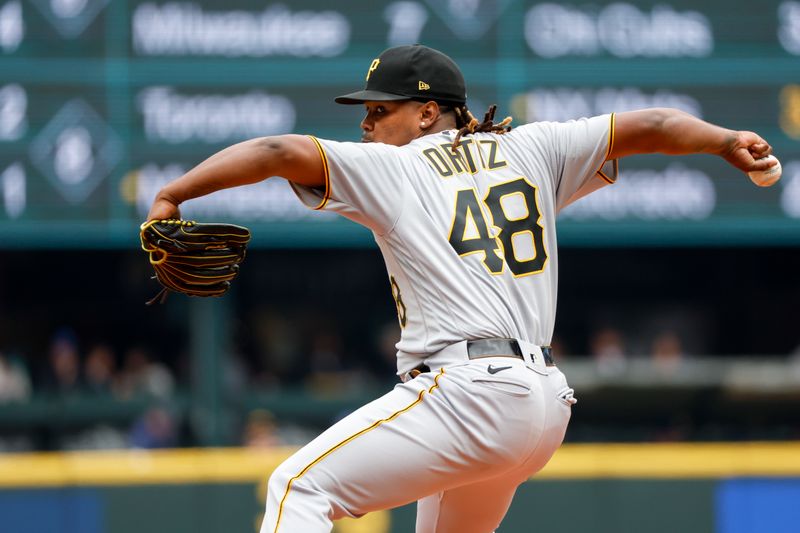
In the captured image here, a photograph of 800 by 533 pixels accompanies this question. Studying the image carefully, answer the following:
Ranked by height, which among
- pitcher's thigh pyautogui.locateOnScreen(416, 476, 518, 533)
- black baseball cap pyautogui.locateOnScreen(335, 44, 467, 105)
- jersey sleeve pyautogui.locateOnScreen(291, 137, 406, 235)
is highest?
black baseball cap pyautogui.locateOnScreen(335, 44, 467, 105)

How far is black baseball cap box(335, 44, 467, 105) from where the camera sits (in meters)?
3.63

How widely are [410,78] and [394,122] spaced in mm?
138

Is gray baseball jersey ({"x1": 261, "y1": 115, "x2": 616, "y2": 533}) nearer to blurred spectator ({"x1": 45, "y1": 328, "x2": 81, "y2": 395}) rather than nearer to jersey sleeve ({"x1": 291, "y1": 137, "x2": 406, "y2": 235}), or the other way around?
jersey sleeve ({"x1": 291, "y1": 137, "x2": 406, "y2": 235})

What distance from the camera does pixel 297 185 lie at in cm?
339

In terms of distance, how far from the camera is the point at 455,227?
343 cm

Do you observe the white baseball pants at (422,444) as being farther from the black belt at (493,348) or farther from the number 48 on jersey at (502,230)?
the number 48 on jersey at (502,230)

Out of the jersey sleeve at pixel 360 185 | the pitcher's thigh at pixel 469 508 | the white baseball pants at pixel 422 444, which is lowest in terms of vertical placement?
the pitcher's thigh at pixel 469 508

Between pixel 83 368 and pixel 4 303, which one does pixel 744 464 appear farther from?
pixel 4 303

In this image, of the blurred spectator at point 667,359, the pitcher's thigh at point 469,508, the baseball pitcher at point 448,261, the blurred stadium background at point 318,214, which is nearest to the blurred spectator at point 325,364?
the blurred stadium background at point 318,214

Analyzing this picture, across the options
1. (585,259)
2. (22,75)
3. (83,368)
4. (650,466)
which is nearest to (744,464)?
(650,466)

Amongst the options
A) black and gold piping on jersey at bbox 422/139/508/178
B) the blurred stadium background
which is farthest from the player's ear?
the blurred stadium background

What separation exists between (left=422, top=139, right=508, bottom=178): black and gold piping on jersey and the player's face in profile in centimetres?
16

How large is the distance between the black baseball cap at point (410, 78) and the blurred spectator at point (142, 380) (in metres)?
6.22

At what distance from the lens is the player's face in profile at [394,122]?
3678 mm
